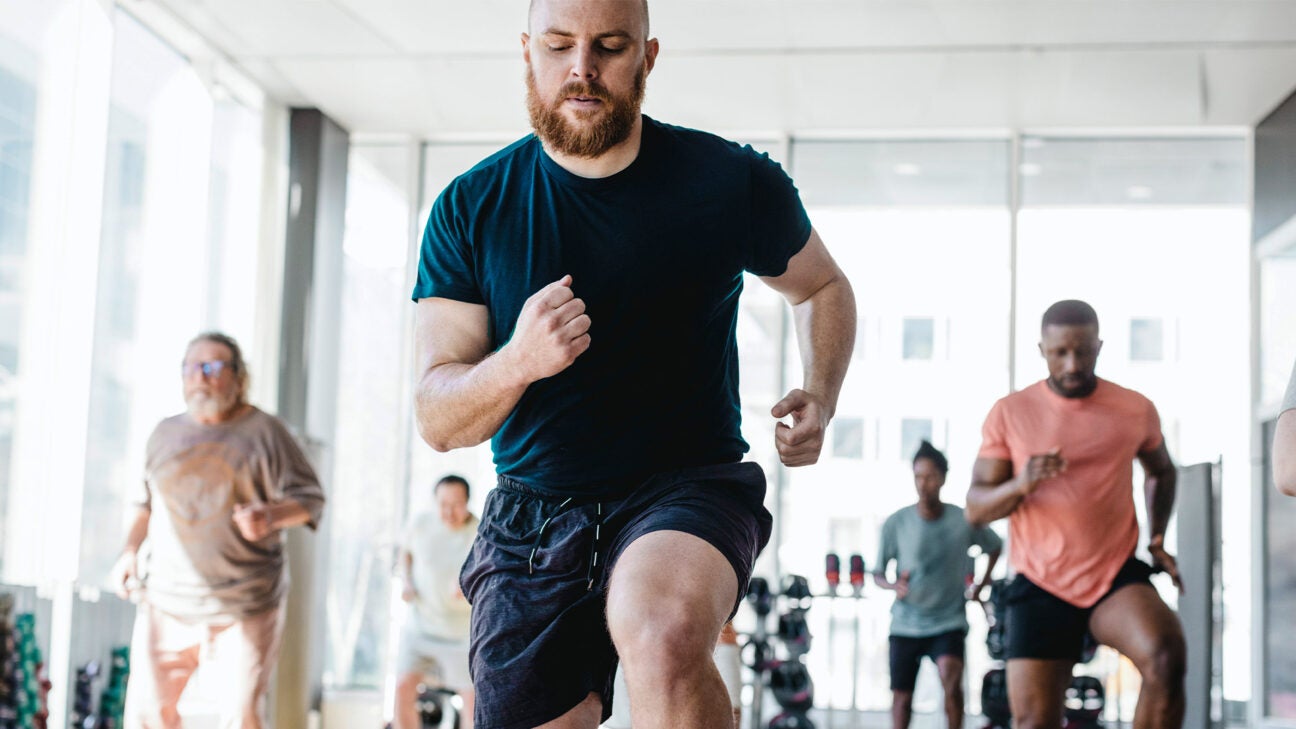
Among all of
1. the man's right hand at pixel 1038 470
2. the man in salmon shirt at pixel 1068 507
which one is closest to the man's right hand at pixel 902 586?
the man in salmon shirt at pixel 1068 507

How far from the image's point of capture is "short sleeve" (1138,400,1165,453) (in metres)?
4.16

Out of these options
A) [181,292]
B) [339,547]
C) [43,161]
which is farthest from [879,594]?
[43,161]

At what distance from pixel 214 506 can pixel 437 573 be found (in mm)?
1740

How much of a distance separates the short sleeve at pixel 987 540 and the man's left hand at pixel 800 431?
203 inches

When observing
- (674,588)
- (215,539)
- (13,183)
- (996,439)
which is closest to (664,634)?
(674,588)

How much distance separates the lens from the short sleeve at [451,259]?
2.11 meters

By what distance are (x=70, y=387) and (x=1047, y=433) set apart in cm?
395

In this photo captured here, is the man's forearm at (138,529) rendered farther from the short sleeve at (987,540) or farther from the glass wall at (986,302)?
the glass wall at (986,302)

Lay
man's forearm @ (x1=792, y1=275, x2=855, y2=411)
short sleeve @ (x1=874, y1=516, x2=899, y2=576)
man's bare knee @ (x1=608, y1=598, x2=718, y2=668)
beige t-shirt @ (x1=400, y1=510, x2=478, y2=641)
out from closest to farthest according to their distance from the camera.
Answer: man's bare knee @ (x1=608, y1=598, x2=718, y2=668), man's forearm @ (x1=792, y1=275, x2=855, y2=411), beige t-shirt @ (x1=400, y1=510, x2=478, y2=641), short sleeve @ (x1=874, y1=516, x2=899, y2=576)

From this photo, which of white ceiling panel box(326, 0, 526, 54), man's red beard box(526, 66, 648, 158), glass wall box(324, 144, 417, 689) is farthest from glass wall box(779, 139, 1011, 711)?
man's red beard box(526, 66, 648, 158)

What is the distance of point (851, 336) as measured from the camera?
2.29 metres

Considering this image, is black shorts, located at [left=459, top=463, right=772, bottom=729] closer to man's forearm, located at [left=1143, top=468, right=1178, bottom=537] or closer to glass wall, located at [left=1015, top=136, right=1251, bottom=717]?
man's forearm, located at [left=1143, top=468, right=1178, bottom=537]

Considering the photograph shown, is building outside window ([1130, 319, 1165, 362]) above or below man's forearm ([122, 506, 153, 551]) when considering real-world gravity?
above

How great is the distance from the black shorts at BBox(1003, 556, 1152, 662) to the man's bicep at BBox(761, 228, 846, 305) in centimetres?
201
